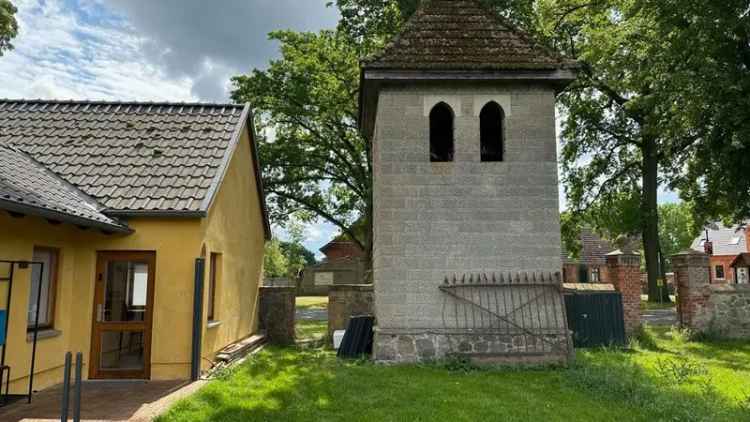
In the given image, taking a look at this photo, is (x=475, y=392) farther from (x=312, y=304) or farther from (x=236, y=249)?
(x=312, y=304)

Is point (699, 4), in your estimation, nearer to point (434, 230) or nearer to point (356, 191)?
point (434, 230)

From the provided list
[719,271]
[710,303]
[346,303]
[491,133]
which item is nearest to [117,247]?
[346,303]

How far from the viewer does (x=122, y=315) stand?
8453 millimetres

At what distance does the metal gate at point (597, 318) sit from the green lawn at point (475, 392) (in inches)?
47.6

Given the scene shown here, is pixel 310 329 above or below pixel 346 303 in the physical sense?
below

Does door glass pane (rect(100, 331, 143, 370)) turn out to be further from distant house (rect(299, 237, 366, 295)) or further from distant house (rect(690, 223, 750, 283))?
distant house (rect(690, 223, 750, 283))

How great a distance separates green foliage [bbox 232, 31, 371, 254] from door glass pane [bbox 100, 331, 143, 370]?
52.0ft

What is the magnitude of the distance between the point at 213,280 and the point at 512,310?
5721 mm

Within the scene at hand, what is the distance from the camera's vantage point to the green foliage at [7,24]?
1026 centimetres

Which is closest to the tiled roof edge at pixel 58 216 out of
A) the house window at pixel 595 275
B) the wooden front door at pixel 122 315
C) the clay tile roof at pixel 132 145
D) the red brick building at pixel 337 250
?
the clay tile roof at pixel 132 145

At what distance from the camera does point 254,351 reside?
11297 millimetres

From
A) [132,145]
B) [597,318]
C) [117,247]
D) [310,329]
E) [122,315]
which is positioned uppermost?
[132,145]

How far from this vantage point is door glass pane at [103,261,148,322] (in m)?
8.41

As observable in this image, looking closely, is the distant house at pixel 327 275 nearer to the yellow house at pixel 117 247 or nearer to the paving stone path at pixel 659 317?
the paving stone path at pixel 659 317
